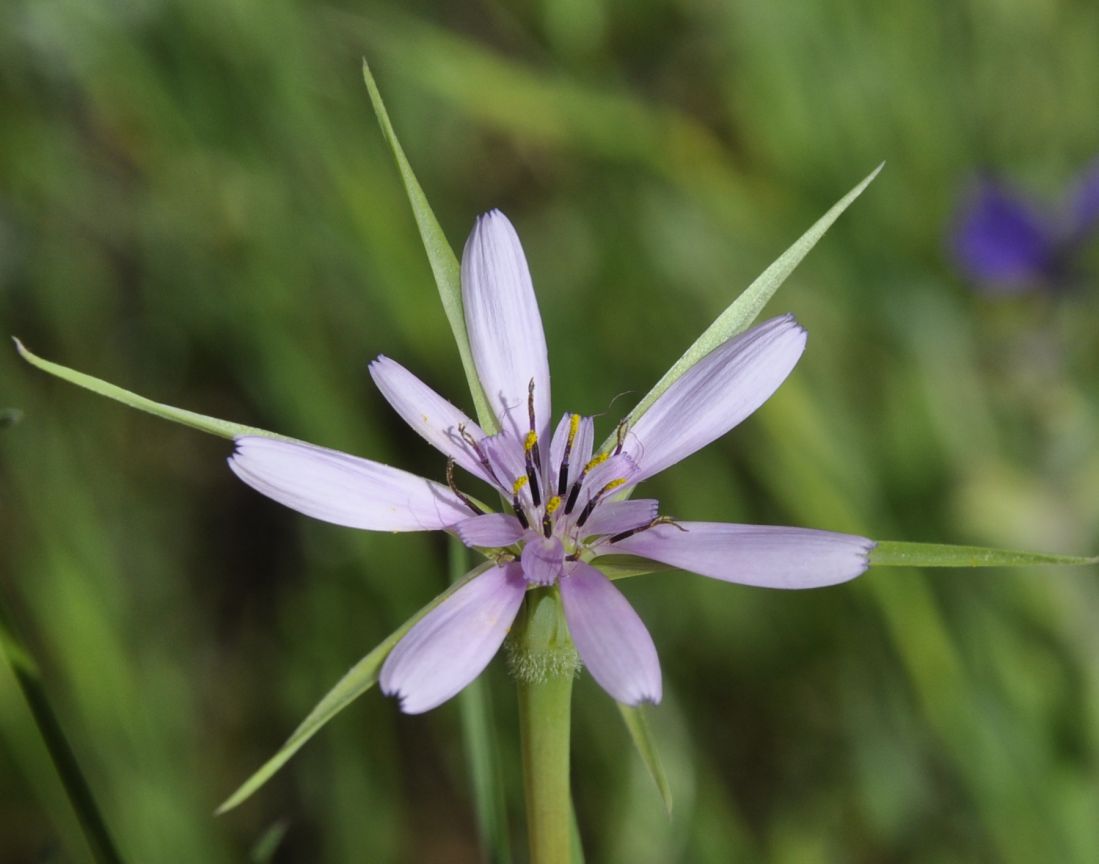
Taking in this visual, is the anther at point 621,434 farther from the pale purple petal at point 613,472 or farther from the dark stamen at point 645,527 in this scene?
the dark stamen at point 645,527

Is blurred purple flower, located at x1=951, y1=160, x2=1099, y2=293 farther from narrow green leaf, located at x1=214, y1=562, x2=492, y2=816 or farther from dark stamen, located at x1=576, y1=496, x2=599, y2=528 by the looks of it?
narrow green leaf, located at x1=214, y1=562, x2=492, y2=816

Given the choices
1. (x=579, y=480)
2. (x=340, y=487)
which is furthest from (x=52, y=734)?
(x=579, y=480)

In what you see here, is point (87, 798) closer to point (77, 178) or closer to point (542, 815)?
point (542, 815)

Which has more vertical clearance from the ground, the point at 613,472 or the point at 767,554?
the point at 613,472

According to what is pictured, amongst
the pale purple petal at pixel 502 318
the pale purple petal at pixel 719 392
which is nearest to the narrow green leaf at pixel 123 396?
the pale purple petal at pixel 502 318

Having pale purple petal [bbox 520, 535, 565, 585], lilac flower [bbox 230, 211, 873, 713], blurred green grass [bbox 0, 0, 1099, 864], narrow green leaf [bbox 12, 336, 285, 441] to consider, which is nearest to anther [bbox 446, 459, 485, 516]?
lilac flower [bbox 230, 211, 873, 713]

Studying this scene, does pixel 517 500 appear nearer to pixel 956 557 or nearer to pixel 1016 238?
pixel 956 557
